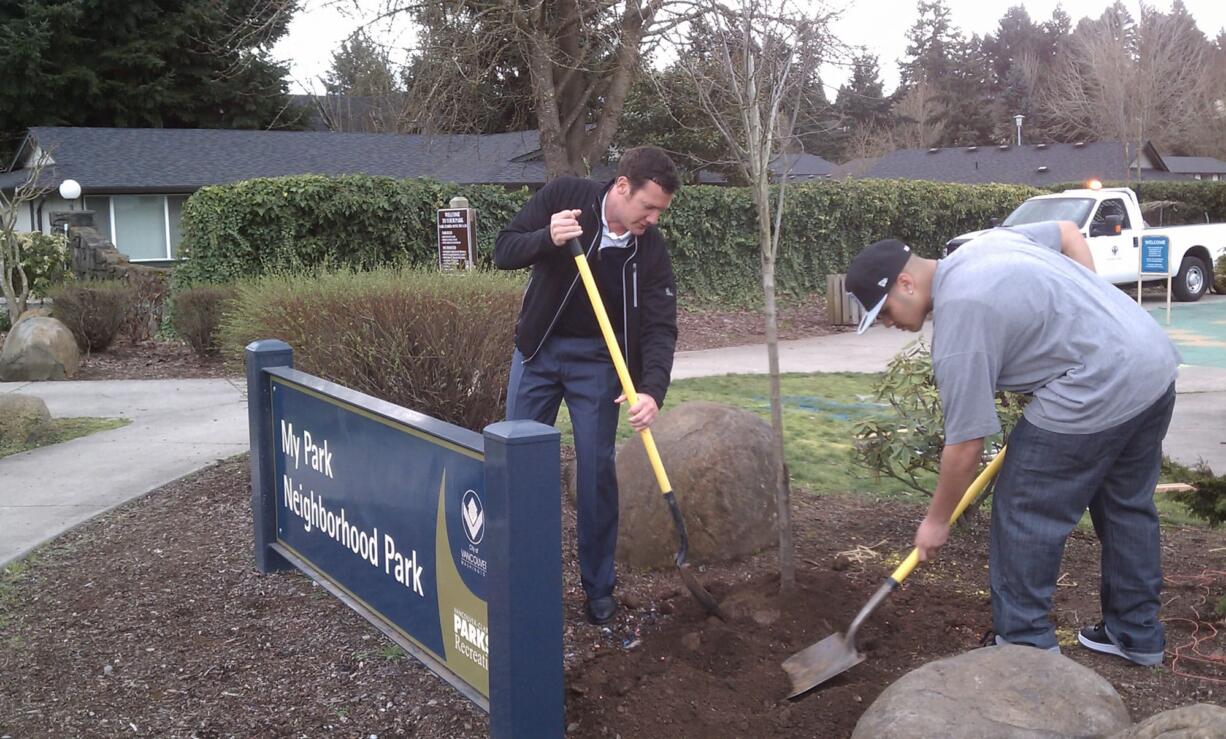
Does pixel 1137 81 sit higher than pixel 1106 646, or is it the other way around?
pixel 1137 81

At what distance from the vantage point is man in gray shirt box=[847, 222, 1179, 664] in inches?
119

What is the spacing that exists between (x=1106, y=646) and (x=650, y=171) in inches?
84.3

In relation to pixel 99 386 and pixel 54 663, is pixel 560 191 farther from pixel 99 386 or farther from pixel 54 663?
pixel 99 386

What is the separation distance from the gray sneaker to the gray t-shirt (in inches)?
34.0

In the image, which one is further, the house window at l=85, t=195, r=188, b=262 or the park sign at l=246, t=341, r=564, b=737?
the house window at l=85, t=195, r=188, b=262

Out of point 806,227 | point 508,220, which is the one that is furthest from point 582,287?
point 806,227

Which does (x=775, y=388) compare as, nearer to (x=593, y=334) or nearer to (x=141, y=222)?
(x=593, y=334)

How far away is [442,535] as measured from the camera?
10.4 ft

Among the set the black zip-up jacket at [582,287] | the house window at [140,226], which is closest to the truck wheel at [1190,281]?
the black zip-up jacket at [582,287]

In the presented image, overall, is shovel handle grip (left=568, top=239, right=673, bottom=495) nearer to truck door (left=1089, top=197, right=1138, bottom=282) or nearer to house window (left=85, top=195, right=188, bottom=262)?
truck door (left=1089, top=197, right=1138, bottom=282)

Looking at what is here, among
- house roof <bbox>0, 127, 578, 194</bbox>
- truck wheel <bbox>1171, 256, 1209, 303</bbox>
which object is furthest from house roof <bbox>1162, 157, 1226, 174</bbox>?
house roof <bbox>0, 127, 578, 194</bbox>

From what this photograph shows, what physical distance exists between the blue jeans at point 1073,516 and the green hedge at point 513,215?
8.61 metres

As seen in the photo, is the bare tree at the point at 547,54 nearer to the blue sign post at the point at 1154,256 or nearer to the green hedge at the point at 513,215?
the green hedge at the point at 513,215

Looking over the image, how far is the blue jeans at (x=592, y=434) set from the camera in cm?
409
